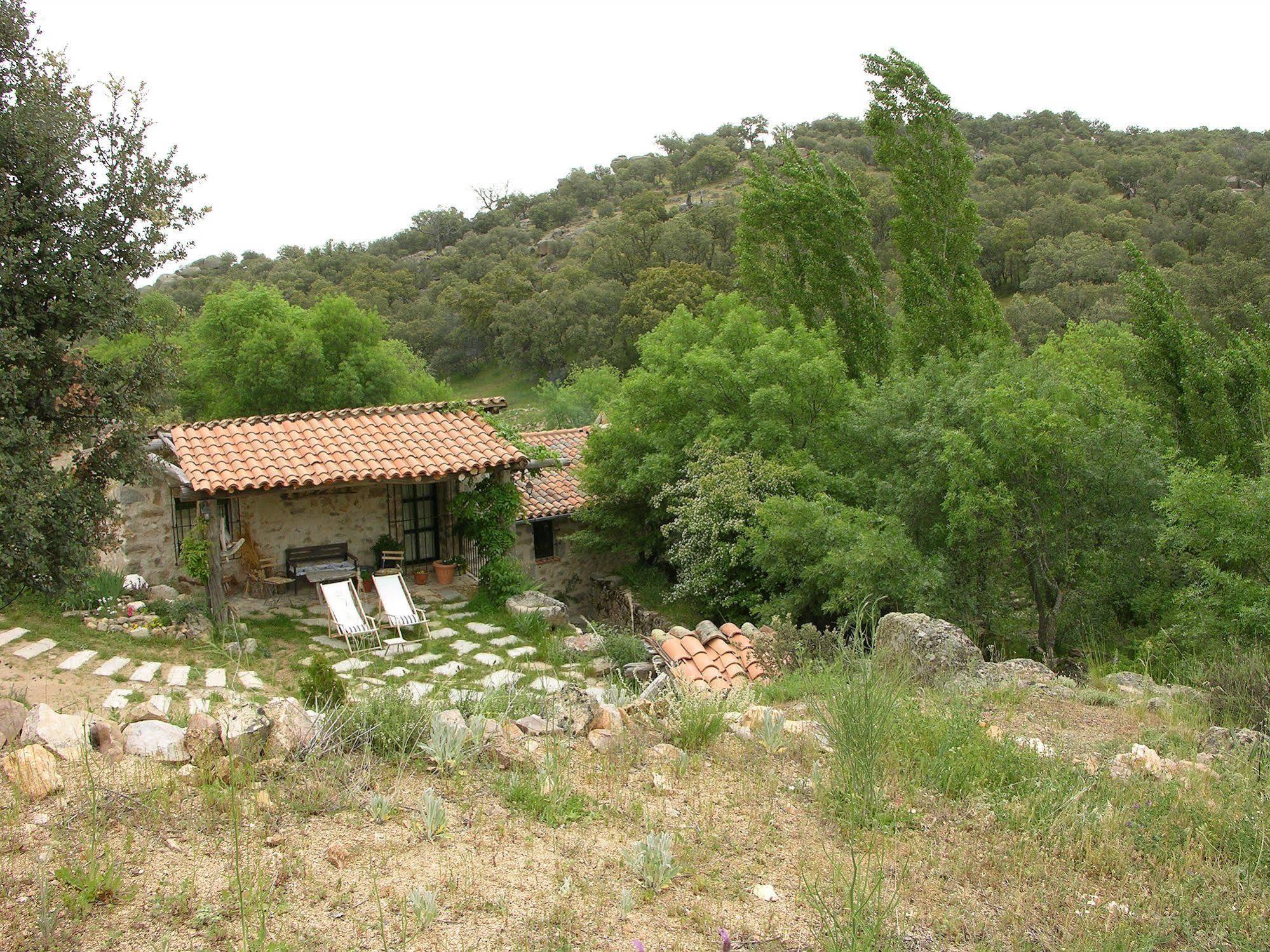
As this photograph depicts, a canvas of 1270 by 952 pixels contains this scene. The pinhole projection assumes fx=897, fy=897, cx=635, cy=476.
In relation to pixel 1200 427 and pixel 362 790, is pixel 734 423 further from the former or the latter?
pixel 362 790

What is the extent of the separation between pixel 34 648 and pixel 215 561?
9.29 feet

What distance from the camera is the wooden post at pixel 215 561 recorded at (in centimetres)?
1209

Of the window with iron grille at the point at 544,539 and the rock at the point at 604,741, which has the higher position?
the rock at the point at 604,741

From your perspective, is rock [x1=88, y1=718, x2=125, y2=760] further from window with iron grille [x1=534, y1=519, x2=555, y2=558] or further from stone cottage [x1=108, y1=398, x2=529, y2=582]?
window with iron grille [x1=534, y1=519, x2=555, y2=558]

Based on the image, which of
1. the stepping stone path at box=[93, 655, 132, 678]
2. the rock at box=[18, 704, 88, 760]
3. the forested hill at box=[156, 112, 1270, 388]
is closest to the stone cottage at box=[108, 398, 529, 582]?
the stepping stone path at box=[93, 655, 132, 678]

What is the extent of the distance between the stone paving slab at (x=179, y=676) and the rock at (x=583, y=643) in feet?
14.2

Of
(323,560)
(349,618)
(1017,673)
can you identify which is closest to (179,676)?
(349,618)

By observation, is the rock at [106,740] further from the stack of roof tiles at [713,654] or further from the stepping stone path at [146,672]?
the stack of roof tiles at [713,654]

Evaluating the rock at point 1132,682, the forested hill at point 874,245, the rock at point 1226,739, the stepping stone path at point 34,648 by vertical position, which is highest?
the forested hill at point 874,245

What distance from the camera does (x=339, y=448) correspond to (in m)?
13.4

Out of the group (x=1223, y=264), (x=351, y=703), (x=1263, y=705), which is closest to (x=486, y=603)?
(x=351, y=703)

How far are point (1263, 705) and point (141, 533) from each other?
1428 cm

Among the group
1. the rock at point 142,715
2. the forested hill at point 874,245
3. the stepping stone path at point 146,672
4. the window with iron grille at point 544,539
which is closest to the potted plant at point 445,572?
the window with iron grille at point 544,539

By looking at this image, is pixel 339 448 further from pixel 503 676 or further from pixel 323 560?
pixel 503 676
